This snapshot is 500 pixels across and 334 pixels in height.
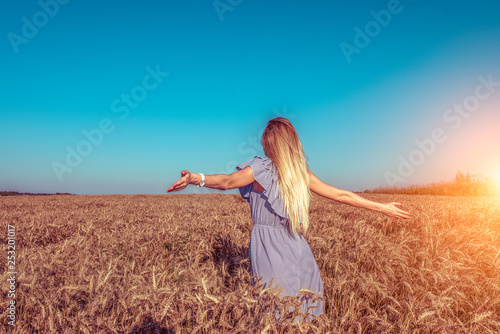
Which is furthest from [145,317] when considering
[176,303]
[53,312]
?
[53,312]

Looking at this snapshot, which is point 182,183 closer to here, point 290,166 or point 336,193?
point 290,166

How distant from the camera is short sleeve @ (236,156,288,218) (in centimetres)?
260

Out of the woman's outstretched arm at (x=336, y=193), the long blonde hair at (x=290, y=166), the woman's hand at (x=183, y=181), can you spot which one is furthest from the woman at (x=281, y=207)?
the woman's hand at (x=183, y=181)

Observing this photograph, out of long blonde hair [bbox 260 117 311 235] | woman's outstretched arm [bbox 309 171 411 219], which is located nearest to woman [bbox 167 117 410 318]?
long blonde hair [bbox 260 117 311 235]

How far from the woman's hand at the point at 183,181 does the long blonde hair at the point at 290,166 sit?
2.55 feet

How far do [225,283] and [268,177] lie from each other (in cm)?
123

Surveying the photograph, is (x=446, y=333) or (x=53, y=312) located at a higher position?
(x=53, y=312)

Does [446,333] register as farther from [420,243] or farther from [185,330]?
[420,243]

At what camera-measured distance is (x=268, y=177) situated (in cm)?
264

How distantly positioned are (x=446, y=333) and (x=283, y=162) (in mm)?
1489

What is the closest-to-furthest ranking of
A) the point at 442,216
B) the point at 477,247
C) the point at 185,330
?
the point at 185,330 → the point at 477,247 → the point at 442,216

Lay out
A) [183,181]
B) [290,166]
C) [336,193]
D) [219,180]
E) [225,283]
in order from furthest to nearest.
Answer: [225,283] → [336,193] → [290,166] → [219,180] → [183,181]

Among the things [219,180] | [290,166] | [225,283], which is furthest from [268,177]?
[225,283]

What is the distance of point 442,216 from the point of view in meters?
7.09
